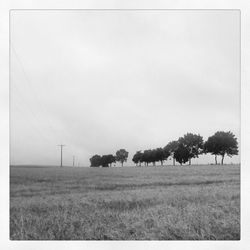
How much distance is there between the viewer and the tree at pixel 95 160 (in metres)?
9.57

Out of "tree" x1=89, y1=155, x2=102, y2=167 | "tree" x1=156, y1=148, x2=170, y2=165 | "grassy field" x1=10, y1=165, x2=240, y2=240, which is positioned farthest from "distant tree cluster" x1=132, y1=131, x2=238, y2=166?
"grassy field" x1=10, y1=165, x2=240, y2=240

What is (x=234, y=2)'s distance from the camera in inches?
287

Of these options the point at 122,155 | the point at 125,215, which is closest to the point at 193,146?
the point at 122,155

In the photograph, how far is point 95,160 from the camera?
388 inches

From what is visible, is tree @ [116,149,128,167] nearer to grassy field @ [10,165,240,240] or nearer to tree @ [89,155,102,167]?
tree @ [89,155,102,167]

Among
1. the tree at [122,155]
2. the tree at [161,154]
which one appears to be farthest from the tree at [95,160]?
the tree at [161,154]

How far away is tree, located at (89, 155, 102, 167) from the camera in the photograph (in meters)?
9.57

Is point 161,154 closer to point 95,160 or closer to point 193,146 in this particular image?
point 193,146

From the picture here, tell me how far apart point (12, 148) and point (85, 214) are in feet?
7.07

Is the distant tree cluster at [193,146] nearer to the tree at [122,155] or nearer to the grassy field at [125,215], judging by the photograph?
the tree at [122,155]

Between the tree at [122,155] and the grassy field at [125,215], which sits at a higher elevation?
the tree at [122,155]
